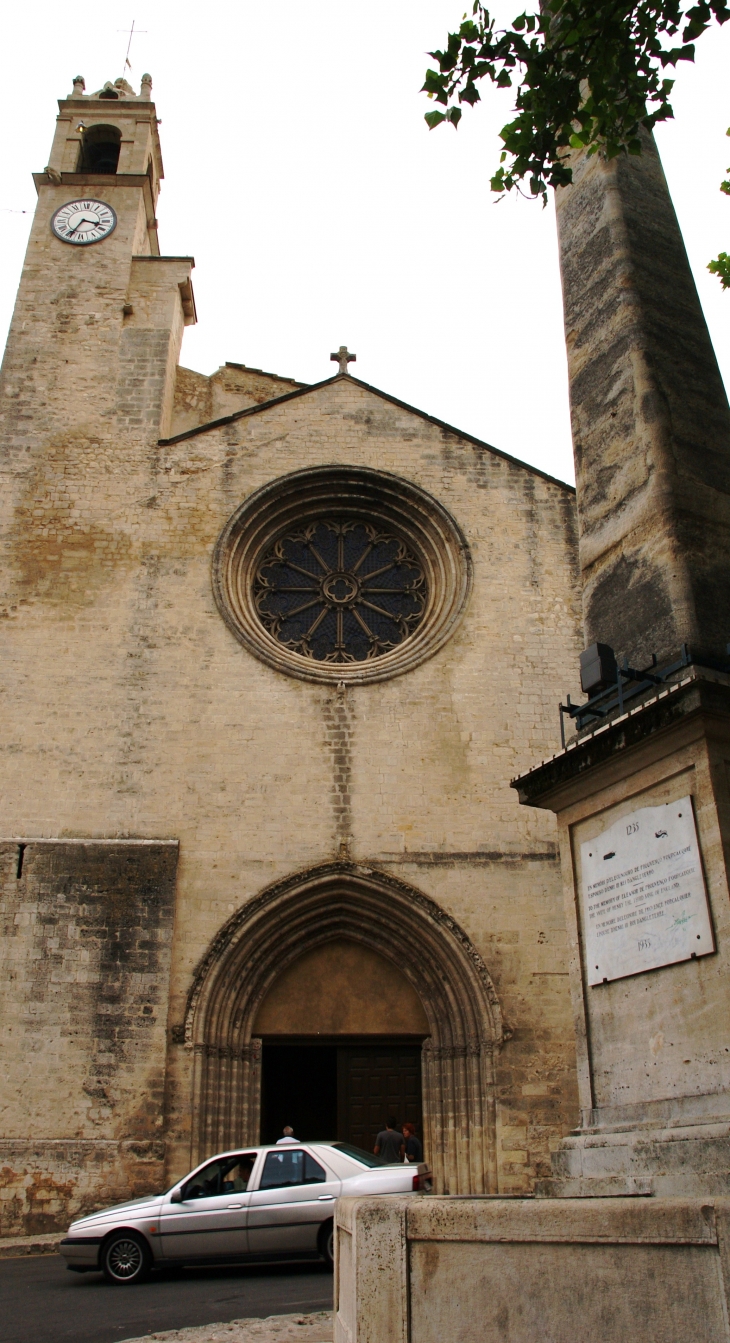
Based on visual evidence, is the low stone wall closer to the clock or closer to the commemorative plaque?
the commemorative plaque

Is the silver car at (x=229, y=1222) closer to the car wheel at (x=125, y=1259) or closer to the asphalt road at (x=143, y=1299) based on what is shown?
the car wheel at (x=125, y=1259)

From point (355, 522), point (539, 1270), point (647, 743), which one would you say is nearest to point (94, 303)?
point (355, 522)

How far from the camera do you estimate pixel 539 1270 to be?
7.91 ft

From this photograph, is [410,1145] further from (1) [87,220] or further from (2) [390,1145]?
(1) [87,220]

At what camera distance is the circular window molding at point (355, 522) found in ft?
39.3

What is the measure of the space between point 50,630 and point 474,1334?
10156 mm

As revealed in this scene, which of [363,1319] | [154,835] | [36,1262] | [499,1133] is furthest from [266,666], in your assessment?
[363,1319]

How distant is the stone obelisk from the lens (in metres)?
3.03

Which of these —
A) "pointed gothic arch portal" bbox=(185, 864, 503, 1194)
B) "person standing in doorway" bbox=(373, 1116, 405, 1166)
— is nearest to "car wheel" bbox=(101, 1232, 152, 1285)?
"pointed gothic arch portal" bbox=(185, 864, 503, 1194)

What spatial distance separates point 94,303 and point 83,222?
5.22ft

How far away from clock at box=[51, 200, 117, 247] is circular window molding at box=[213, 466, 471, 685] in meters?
4.74

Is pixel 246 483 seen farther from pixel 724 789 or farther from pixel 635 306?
pixel 724 789

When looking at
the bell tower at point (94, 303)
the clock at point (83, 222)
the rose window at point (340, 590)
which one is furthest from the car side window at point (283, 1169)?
the clock at point (83, 222)

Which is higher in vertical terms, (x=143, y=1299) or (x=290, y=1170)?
(x=290, y=1170)
